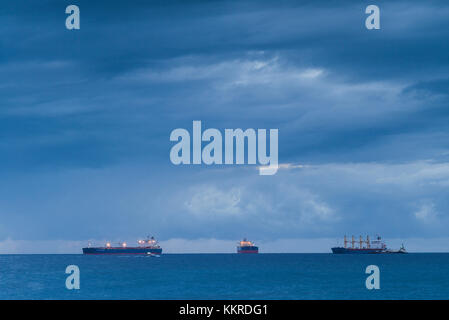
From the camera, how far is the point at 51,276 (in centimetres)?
13938

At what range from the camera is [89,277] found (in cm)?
13562

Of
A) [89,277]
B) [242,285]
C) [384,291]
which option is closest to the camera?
[384,291]

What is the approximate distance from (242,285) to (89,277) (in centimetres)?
4146
